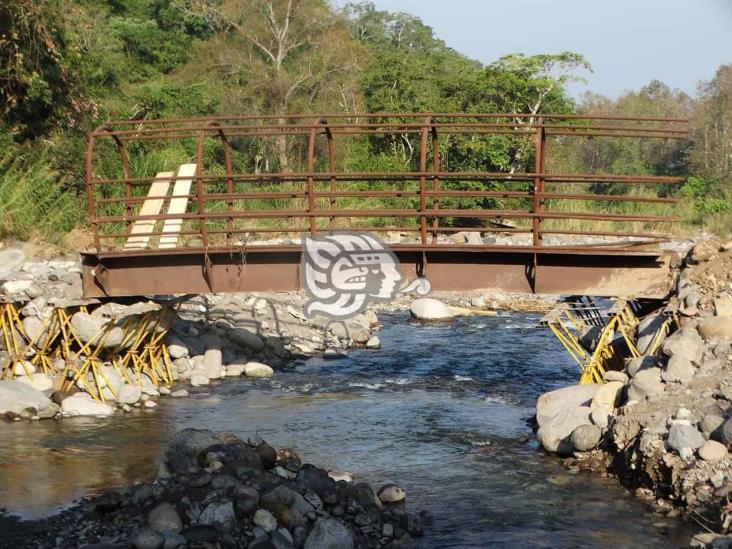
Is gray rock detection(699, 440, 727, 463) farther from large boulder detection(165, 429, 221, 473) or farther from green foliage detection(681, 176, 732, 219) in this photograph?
green foliage detection(681, 176, 732, 219)

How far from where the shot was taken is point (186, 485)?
38.6 ft

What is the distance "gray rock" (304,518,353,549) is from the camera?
10.9m

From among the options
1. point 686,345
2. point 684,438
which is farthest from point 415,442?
point 684,438

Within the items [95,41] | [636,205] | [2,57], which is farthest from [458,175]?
[95,41]

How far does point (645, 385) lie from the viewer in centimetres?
1414

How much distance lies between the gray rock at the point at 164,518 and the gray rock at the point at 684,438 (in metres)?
6.05

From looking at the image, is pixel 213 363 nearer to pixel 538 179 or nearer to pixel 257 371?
pixel 257 371

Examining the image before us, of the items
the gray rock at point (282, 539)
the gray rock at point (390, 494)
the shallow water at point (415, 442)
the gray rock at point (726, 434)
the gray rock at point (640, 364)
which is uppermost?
the gray rock at point (640, 364)

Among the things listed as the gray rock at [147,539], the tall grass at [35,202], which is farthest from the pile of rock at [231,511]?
the tall grass at [35,202]

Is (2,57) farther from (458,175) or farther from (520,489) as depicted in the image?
(520,489)

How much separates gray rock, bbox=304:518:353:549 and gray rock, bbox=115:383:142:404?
24.6ft

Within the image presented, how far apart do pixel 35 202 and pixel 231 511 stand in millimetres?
15582

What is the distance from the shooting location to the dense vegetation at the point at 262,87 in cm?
2723

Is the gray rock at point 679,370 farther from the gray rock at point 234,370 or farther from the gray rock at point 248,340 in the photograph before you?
→ the gray rock at point 248,340
